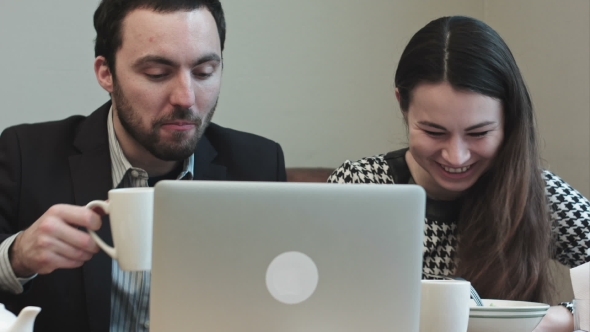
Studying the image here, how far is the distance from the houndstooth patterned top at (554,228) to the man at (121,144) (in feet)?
1.49

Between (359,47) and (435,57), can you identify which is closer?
(435,57)

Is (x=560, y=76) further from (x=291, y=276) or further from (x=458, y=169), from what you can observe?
(x=291, y=276)

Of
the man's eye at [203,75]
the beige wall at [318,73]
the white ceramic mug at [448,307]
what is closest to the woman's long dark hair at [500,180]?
the man's eye at [203,75]

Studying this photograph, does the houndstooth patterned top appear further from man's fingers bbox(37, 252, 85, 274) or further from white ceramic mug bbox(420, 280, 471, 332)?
man's fingers bbox(37, 252, 85, 274)

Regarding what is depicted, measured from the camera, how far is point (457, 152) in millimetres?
1492

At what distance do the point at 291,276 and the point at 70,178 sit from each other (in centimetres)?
97

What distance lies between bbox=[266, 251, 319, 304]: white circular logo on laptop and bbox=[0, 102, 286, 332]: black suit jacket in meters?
0.65

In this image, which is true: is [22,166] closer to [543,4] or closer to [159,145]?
[159,145]

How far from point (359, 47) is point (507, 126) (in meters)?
1.29

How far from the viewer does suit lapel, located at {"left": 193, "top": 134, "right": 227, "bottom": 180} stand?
5.71 ft

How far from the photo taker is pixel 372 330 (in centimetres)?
80

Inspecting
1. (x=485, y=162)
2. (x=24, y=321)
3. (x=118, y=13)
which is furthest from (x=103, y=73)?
(x=24, y=321)

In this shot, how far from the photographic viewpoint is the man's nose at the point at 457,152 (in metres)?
1.49

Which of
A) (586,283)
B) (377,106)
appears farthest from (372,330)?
(377,106)
